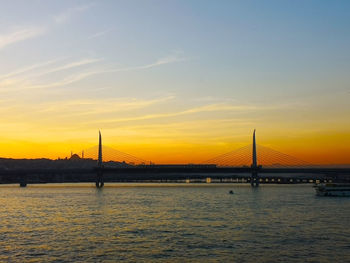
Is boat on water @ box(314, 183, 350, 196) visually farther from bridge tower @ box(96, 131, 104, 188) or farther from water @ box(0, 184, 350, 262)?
bridge tower @ box(96, 131, 104, 188)

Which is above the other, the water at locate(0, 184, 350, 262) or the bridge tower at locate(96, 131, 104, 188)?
the bridge tower at locate(96, 131, 104, 188)

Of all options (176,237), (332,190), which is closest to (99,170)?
(332,190)

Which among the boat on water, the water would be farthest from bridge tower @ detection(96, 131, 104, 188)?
the water

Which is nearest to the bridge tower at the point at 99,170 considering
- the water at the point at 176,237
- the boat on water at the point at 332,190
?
the boat on water at the point at 332,190

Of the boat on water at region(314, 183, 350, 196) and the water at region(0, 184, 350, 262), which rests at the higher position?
the boat on water at region(314, 183, 350, 196)

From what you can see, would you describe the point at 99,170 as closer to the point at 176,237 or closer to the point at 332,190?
the point at 332,190

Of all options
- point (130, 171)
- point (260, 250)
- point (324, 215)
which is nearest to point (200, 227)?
point (260, 250)

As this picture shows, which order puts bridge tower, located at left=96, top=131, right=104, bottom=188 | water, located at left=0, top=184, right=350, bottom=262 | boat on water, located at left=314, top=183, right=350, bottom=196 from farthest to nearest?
bridge tower, located at left=96, top=131, right=104, bottom=188 → boat on water, located at left=314, top=183, right=350, bottom=196 → water, located at left=0, top=184, right=350, bottom=262

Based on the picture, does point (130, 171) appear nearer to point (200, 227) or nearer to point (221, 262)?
point (200, 227)

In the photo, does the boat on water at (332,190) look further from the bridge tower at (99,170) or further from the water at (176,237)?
the bridge tower at (99,170)

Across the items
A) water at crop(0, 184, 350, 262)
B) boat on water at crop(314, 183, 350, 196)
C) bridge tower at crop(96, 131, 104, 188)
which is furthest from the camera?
bridge tower at crop(96, 131, 104, 188)

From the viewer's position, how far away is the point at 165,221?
6050 cm

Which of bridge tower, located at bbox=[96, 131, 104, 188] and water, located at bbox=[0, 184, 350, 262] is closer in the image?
water, located at bbox=[0, 184, 350, 262]

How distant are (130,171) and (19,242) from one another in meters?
133
